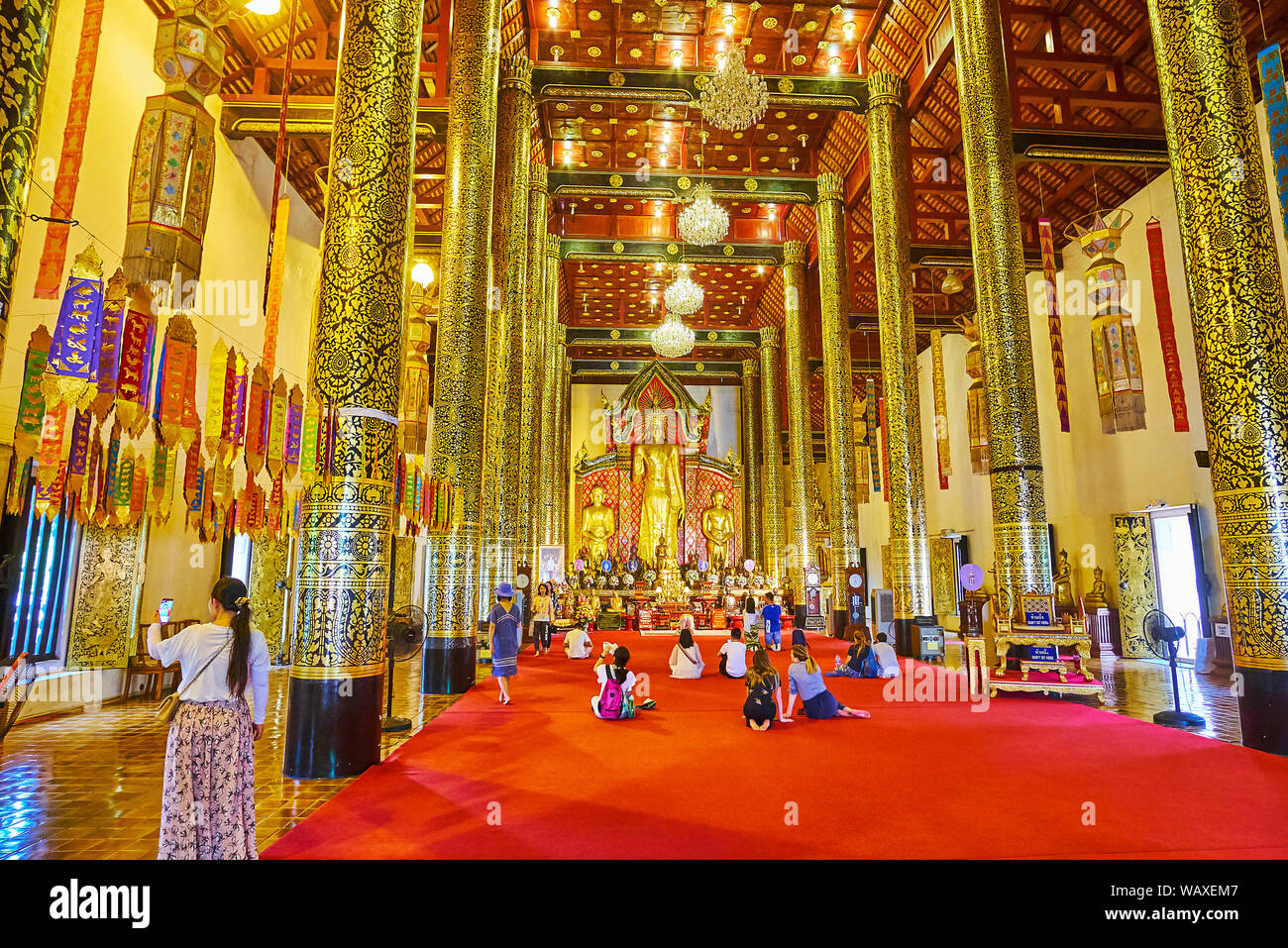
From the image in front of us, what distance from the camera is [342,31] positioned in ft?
16.3

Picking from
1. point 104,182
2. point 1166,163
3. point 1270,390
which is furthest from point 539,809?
point 1166,163

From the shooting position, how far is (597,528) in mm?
22938

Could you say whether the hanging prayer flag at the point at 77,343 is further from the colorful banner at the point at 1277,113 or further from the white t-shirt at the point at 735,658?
the colorful banner at the point at 1277,113

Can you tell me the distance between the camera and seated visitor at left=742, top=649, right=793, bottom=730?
5512 mm

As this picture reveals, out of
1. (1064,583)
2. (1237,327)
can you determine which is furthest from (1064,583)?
(1237,327)

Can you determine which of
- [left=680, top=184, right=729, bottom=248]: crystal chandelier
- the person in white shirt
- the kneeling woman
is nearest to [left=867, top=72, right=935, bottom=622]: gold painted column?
[left=680, top=184, right=729, bottom=248]: crystal chandelier

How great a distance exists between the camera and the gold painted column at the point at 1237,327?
16.3ft

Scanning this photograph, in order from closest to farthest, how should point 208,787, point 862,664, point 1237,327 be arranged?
point 208,787
point 1237,327
point 862,664

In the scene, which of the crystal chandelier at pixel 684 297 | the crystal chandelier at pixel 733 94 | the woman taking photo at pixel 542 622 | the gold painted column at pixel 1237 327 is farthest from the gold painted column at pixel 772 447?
the gold painted column at pixel 1237 327

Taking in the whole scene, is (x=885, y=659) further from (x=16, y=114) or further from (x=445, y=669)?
(x=16, y=114)

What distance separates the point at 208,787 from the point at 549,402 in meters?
17.3

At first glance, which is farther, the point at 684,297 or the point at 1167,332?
the point at 684,297

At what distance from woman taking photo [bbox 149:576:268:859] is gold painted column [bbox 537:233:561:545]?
1349 centimetres
